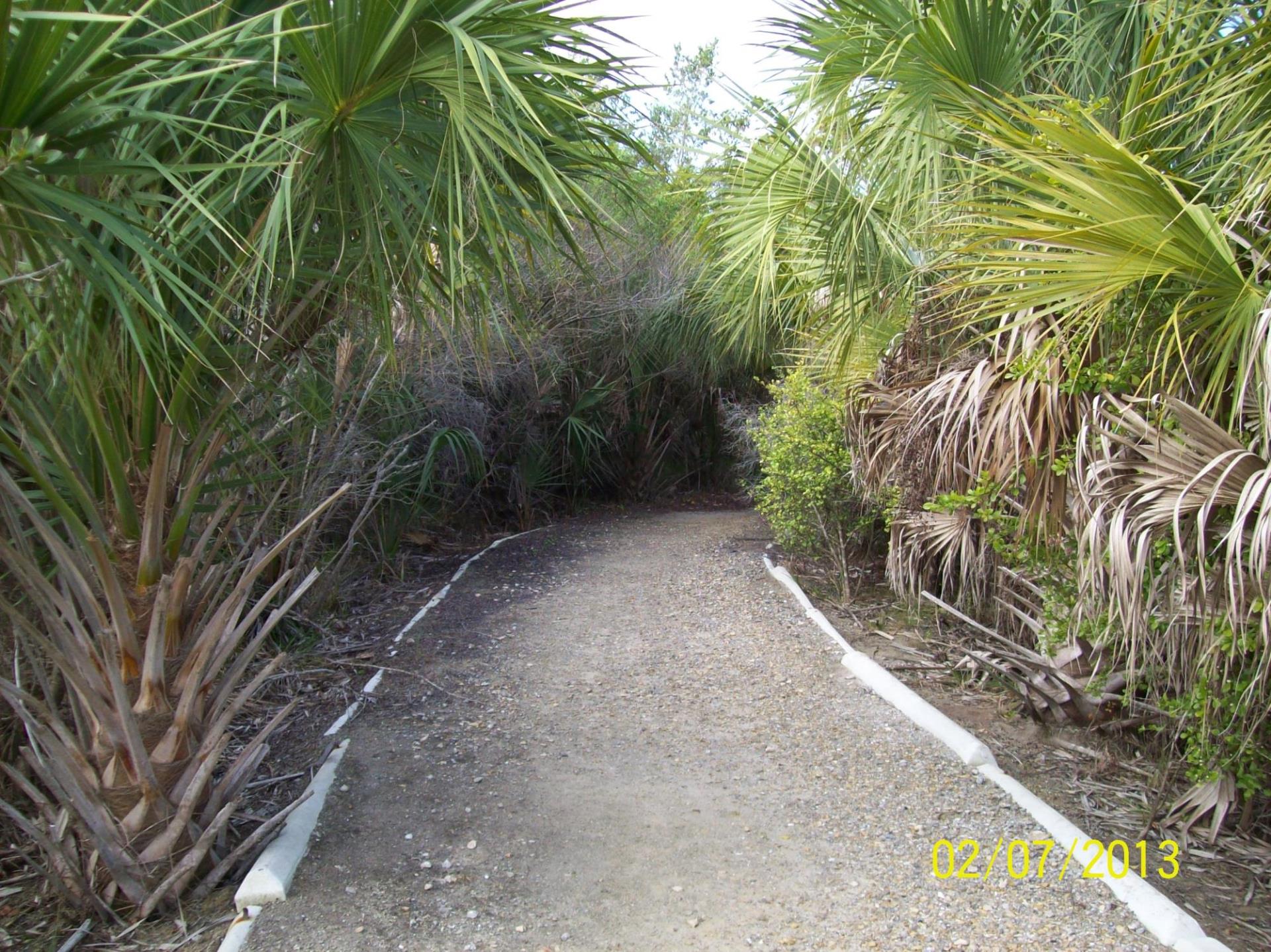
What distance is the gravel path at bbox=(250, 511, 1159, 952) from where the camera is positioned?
309 centimetres

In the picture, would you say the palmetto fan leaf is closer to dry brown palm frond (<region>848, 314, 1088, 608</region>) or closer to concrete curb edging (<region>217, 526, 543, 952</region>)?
dry brown palm frond (<region>848, 314, 1088, 608</region>)

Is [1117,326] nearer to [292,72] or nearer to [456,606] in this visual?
[292,72]

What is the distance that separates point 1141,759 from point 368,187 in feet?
14.0

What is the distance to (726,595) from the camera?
25.6 ft

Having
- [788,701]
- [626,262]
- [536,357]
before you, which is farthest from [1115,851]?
[626,262]

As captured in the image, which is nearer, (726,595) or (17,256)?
(17,256)

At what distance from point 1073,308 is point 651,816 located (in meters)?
2.67

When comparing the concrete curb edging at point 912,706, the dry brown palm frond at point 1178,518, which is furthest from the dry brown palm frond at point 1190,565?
the concrete curb edging at point 912,706

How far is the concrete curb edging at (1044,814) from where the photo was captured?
2945mm

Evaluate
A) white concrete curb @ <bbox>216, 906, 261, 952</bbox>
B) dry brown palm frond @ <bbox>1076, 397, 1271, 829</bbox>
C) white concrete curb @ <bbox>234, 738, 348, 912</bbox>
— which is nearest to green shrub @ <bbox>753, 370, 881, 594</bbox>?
dry brown palm frond @ <bbox>1076, 397, 1271, 829</bbox>

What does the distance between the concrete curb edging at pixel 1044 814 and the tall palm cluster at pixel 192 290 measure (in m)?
2.88

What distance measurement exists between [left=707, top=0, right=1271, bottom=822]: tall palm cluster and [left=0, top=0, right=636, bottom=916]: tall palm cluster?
1685 millimetres

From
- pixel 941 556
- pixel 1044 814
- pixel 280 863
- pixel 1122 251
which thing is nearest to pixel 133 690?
pixel 280 863
